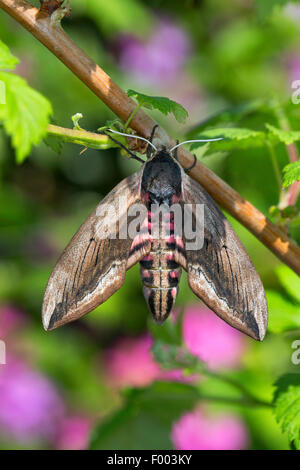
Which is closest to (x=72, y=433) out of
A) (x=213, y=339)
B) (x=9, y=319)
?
(x=9, y=319)

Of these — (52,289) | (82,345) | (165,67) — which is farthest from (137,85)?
(52,289)

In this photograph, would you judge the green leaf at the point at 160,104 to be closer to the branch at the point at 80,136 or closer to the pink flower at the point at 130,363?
the branch at the point at 80,136

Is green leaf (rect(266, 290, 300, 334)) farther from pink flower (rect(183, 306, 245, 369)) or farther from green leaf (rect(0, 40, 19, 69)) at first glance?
pink flower (rect(183, 306, 245, 369))

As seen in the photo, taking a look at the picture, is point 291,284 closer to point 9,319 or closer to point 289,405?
point 289,405

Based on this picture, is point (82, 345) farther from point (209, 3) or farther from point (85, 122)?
point (209, 3)

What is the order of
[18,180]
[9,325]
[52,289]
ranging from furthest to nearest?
Answer: [18,180] < [9,325] < [52,289]

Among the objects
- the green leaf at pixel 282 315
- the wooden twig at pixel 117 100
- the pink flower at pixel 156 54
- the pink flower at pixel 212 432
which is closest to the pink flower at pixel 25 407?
the pink flower at pixel 212 432
